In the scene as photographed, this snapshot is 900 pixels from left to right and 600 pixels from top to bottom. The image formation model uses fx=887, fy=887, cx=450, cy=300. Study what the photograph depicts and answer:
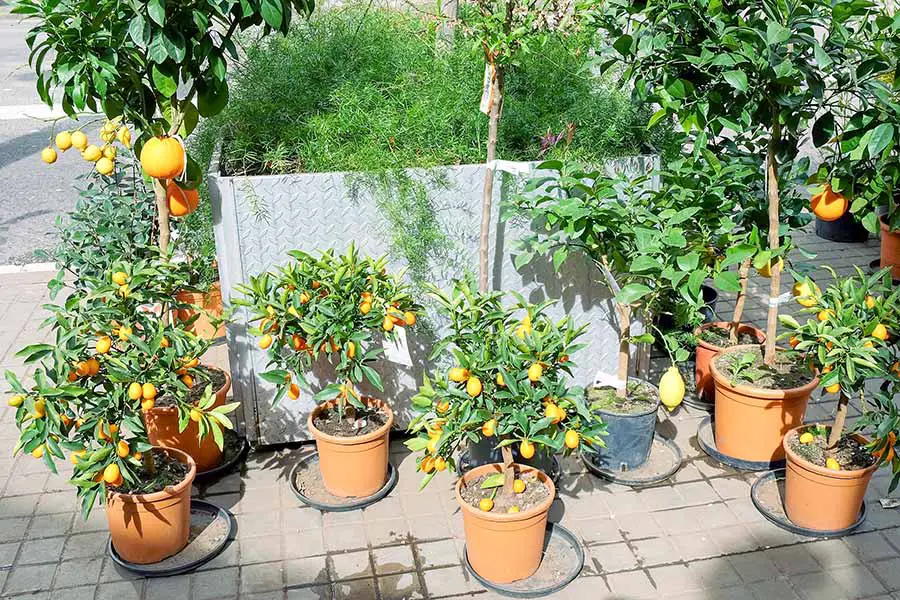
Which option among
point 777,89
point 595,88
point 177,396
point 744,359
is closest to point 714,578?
point 744,359

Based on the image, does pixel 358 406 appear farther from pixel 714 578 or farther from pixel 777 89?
pixel 777 89

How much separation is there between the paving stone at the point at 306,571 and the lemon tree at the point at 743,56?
71.9 inches

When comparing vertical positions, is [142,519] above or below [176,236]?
below

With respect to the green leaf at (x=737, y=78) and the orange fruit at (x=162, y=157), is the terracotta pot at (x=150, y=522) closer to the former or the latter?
the orange fruit at (x=162, y=157)

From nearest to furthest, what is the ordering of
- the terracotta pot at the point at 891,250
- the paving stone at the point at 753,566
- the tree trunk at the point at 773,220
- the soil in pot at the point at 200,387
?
1. the paving stone at the point at 753,566
2. the tree trunk at the point at 773,220
3. the soil in pot at the point at 200,387
4. the terracotta pot at the point at 891,250

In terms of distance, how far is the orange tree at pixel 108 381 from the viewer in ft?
8.55

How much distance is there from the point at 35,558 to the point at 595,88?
2850 mm

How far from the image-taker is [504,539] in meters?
2.74

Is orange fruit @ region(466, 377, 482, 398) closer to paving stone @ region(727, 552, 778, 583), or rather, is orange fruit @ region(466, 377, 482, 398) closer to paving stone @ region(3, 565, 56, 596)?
paving stone @ region(727, 552, 778, 583)

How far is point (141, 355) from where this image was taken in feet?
9.05

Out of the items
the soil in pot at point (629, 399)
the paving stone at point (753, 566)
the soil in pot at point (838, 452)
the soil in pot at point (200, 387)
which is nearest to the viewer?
the paving stone at point (753, 566)

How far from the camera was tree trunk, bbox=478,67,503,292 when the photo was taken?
9.90 ft

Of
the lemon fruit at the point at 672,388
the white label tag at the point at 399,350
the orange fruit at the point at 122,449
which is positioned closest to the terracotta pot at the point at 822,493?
the lemon fruit at the point at 672,388

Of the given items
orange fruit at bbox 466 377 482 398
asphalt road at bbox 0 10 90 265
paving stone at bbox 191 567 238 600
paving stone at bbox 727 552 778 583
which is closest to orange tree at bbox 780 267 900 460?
paving stone at bbox 727 552 778 583
